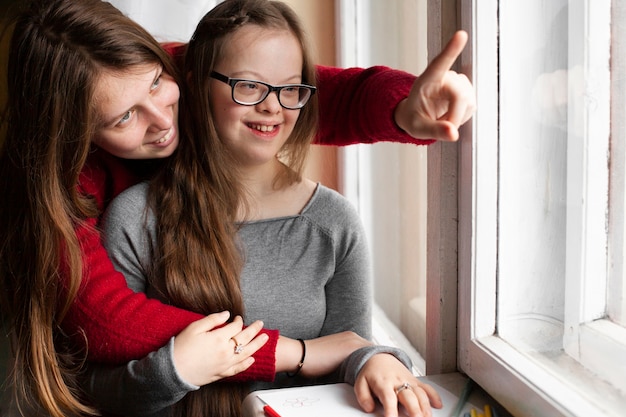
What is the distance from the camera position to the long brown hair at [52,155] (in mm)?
799

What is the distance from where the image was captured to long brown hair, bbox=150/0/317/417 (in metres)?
0.84

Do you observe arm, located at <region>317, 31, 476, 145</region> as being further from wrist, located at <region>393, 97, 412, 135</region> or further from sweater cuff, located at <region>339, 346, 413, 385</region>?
sweater cuff, located at <region>339, 346, 413, 385</region>

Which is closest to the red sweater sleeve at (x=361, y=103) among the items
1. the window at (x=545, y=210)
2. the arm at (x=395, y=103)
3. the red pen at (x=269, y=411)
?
the arm at (x=395, y=103)

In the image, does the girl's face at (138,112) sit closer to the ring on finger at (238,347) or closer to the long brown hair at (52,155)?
the long brown hair at (52,155)

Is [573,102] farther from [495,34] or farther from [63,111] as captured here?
[63,111]

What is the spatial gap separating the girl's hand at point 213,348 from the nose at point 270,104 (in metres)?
0.26

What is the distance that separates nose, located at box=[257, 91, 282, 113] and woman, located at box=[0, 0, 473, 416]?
0.12 m

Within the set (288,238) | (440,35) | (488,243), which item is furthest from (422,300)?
(440,35)

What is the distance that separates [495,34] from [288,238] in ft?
1.33

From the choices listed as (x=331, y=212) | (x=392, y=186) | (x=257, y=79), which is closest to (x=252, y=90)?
(x=257, y=79)

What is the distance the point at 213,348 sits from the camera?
761 mm

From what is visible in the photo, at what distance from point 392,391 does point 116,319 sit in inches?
13.4

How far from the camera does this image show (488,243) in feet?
2.28

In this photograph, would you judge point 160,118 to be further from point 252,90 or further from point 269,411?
point 269,411
